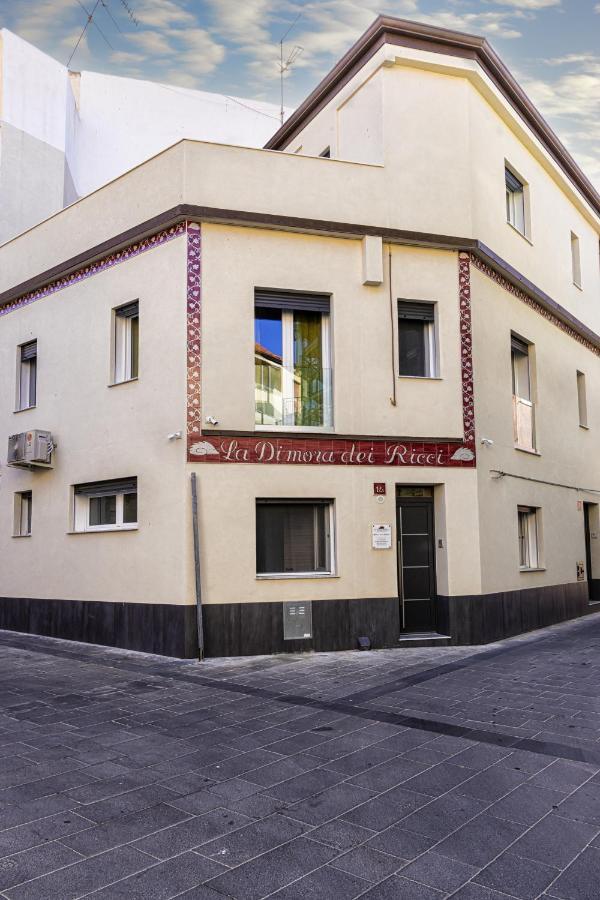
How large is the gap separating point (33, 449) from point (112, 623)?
3397 mm

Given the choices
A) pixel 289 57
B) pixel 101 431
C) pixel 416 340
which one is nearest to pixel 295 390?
pixel 416 340

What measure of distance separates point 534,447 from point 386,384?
4.52 m

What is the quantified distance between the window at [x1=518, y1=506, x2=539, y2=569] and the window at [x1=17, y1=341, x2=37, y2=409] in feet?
31.4

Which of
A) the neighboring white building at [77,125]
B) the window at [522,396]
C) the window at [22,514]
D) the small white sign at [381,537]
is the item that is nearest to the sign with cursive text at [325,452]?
the small white sign at [381,537]

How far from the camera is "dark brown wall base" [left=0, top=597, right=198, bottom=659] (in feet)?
33.4

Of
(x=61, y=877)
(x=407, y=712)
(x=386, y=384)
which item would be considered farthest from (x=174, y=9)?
(x=61, y=877)

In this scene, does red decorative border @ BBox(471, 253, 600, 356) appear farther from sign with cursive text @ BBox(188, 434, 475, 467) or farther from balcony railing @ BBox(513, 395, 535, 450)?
sign with cursive text @ BBox(188, 434, 475, 467)

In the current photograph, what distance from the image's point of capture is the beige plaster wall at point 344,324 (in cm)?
1083

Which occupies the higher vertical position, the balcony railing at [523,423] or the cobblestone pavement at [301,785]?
the balcony railing at [523,423]

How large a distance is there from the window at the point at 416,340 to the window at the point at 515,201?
387 cm

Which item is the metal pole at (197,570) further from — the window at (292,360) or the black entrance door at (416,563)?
the black entrance door at (416,563)

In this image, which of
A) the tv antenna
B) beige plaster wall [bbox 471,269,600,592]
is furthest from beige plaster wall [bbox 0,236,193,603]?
the tv antenna

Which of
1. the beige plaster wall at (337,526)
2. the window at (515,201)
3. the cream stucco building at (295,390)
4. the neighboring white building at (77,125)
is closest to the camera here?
the beige plaster wall at (337,526)

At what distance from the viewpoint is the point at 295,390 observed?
11320mm
